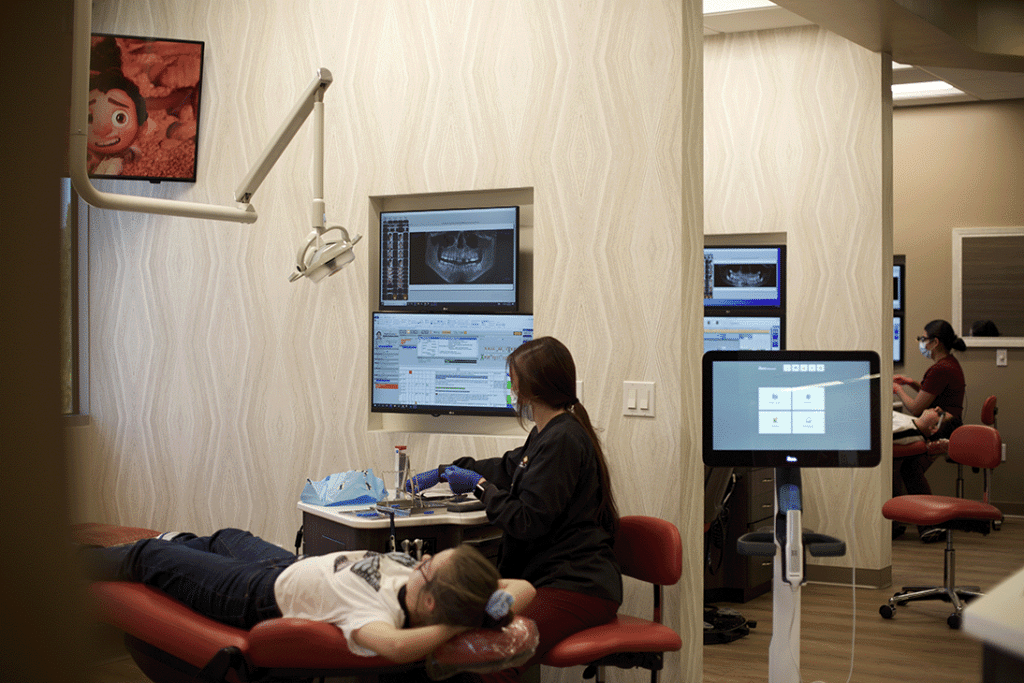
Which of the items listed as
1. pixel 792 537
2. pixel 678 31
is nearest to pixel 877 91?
pixel 678 31

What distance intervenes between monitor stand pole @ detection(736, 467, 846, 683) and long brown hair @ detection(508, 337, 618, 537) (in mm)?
450

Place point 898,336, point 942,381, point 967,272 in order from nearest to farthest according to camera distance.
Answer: point 942,381 < point 967,272 < point 898,336

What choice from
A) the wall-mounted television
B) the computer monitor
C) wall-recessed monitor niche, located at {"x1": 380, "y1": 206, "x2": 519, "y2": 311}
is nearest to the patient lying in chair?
wall-recessed monitor niche, located at {"x1": 380, "y1": 206, "x2": 519, "y2": 311}

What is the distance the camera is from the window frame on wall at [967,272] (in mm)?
7910

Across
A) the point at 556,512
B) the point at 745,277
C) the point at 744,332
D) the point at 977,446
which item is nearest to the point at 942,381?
the point at 977,446

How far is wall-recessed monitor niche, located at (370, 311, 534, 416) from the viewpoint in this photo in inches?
153

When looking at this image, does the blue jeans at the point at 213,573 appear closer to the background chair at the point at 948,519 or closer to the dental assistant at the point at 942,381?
the background chair at the point at 948,519

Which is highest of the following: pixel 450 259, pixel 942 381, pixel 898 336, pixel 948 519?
pixel 450 259

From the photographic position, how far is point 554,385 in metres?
3.13

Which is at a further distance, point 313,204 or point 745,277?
point 745,277

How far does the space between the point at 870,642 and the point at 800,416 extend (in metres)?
2.10

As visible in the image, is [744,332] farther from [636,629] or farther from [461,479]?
[636,629]

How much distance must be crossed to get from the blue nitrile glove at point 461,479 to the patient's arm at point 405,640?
106cm

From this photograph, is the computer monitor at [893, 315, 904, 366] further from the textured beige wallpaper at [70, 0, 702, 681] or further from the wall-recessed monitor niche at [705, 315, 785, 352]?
the textured beige wallpaper at [70, 0, 702, 681]
